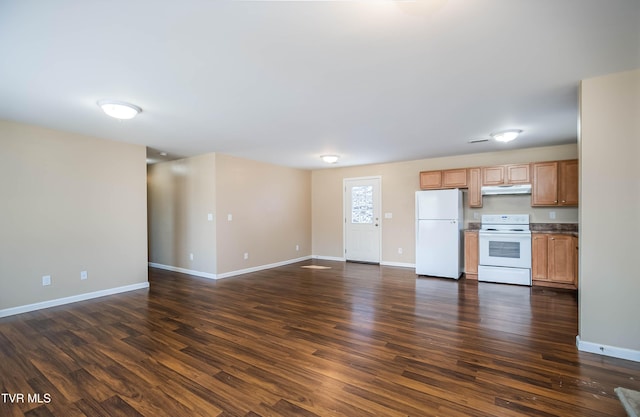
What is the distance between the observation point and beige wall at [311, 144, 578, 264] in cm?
523

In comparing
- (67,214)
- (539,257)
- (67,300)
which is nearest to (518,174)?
(539,257)

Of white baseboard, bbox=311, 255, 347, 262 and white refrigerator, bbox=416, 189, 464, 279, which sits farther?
white baseboard, bbox=311, 255, 347, 262

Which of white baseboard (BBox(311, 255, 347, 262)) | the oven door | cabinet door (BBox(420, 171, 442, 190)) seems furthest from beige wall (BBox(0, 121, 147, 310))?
the oven door

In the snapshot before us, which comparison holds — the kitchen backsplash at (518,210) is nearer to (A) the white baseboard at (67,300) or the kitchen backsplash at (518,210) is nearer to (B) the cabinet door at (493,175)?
(B) the cabinet door at (493,175)

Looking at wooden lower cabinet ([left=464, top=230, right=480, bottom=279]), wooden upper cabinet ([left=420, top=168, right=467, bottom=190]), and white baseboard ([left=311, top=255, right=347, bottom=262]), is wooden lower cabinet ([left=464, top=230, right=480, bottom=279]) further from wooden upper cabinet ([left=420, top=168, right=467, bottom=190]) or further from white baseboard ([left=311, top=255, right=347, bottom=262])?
white baseboard ([left=311, top=255, right=347, bottom=262])

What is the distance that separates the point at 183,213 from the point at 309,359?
15.2 feet

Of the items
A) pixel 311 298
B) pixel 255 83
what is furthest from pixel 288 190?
pixel 255 83

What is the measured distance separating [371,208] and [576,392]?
17.0ft

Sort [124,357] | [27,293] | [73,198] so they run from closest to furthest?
[124,357] → [27,293] → [73,198]

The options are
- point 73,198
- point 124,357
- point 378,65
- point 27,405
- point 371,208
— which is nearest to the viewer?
point 27,405

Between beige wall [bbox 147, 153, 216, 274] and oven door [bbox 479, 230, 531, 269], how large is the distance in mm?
4978

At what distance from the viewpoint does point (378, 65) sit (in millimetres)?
2250

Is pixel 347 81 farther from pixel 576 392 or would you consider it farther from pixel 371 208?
pixel 371 208

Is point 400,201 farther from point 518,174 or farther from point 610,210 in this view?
point 610,210
